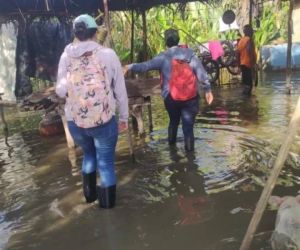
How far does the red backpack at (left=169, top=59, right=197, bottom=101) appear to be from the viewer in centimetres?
689

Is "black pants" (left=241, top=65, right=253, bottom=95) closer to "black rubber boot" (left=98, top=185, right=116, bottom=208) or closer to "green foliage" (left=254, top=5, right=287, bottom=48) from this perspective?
"green foliage" (left=254, top=5, right=287, bottom=48)

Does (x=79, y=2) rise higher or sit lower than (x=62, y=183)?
higher

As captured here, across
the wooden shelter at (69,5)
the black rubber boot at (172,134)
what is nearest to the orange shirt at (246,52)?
the wooden shelter at (69,5)

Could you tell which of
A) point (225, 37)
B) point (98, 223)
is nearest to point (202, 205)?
point (98, 223)

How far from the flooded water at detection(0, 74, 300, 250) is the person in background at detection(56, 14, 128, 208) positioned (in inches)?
27.5

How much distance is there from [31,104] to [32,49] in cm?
186

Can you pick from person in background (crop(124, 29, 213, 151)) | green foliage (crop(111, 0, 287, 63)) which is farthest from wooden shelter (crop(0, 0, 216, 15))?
green foliage (crop(111, 0, 287, 63))

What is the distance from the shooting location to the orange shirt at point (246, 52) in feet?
42.7

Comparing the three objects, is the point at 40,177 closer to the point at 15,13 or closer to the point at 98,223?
the point at 98,223

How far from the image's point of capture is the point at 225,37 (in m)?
21.4

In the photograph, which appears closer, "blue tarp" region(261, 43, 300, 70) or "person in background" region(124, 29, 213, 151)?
"person in background" region(124, 29, 213, 151)

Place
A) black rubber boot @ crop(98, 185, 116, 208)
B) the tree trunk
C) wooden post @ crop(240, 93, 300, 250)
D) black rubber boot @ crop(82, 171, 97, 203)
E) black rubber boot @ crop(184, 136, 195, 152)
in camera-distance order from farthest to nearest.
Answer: the tree trunk, black rubber boot @ crop(184, 136, 195, 152), black rubber boot @ crop(82, 171, 97, 203), black rubber boot @ crop(98, 185, 116, 208), wooden post @ crop(240, 93, 300, 250)

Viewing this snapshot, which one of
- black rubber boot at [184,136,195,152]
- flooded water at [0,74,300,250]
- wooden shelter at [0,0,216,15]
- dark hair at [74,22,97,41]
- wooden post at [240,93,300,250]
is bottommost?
flooded water at [0,74,300,250]

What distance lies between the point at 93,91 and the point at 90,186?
4.04 ft
